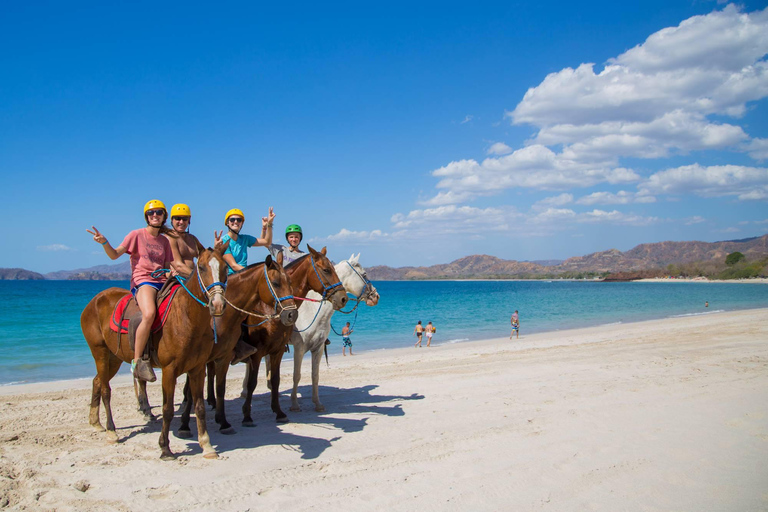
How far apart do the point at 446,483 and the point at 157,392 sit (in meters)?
7.05

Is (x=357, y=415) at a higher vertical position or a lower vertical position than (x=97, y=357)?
lower

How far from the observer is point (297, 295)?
6.62m

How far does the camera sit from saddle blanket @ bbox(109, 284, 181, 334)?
529 centimetres

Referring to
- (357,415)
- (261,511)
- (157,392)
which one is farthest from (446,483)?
(157,392)

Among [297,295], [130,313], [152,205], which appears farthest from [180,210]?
[297,295]

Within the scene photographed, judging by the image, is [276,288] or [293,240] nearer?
[276,288]

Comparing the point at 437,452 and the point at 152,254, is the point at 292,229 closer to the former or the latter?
the point at 152,254

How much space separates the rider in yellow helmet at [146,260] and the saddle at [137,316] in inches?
3.0

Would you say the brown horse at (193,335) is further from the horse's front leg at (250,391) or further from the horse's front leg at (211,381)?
the horse's front leg at (211,381)

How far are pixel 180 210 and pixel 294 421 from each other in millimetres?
3476

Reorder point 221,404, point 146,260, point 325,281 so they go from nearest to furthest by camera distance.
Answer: point 146,260, point 221,404, point 325,281

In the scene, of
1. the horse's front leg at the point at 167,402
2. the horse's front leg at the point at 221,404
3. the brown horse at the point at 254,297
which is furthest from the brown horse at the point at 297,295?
the horse's front leg at the point at 167,402

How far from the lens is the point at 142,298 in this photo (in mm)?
5281

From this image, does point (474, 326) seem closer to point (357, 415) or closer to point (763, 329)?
point (763, 329)
